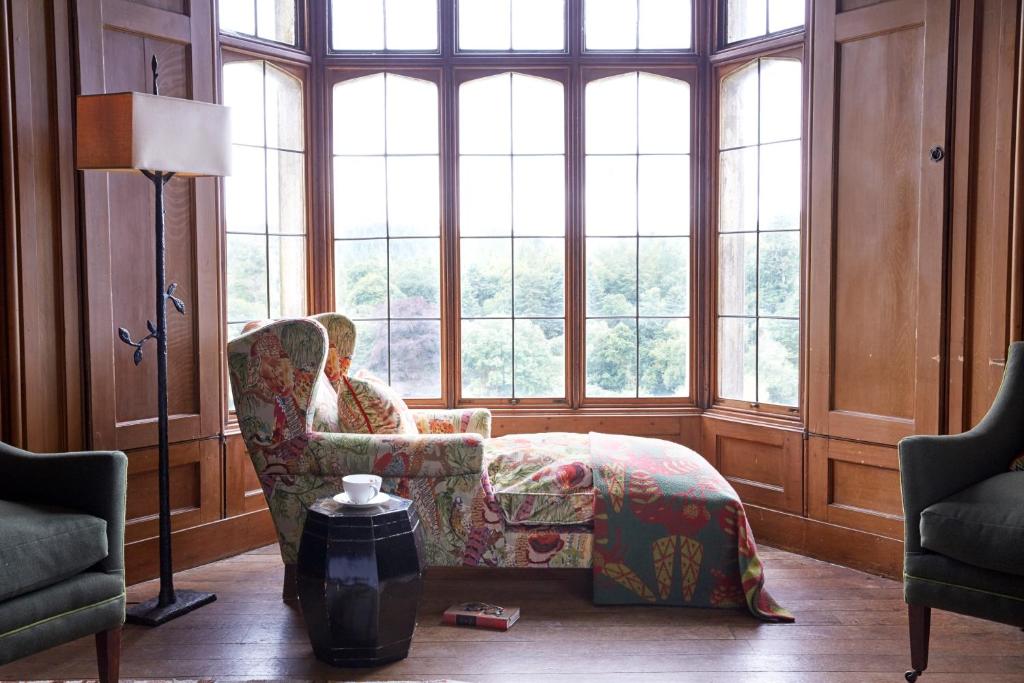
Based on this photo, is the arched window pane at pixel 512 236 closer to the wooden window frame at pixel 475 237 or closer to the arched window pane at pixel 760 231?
the wooden window frame at pixel 475 237

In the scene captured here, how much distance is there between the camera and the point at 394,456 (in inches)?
136

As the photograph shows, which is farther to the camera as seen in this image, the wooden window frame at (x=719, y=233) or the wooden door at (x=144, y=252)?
the wooden window frame at (x=719, y=233)

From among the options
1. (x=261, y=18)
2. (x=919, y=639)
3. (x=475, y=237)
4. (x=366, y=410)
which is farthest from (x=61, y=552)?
(x=261, y=18)

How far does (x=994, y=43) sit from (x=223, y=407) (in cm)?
342

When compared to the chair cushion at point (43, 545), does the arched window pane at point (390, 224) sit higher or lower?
higher

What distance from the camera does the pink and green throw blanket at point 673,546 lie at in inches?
137

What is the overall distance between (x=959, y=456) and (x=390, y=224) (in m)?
2.87

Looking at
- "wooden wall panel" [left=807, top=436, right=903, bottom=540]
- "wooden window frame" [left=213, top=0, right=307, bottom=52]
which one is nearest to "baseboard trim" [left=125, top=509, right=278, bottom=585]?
"wooden window frame" [left=213, top=0, right=307, bottom=52]

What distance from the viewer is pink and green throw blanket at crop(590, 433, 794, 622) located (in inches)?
137

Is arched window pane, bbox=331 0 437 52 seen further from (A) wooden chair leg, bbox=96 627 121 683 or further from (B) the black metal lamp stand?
(A) wooden chair leg, bbox=96 627 121 683

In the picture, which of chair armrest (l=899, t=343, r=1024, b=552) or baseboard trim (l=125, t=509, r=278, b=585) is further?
baseboard trim (l=125, t=509, r=278, b=585)

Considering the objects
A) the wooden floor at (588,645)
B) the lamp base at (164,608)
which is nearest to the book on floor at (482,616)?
the wooden floor at (588,645)

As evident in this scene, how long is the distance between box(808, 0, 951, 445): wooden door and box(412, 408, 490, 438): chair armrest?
1.46 m

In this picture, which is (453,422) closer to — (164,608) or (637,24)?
(164,608)
